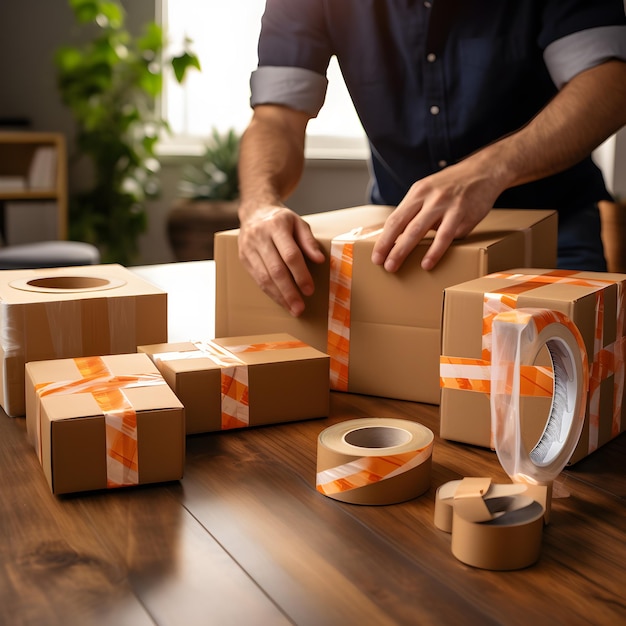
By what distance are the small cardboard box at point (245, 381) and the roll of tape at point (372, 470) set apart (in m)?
0.17

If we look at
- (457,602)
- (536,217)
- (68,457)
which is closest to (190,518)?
(68,457)

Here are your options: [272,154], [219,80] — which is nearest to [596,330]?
[272,154]

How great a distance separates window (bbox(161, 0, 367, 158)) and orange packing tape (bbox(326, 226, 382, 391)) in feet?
12.5

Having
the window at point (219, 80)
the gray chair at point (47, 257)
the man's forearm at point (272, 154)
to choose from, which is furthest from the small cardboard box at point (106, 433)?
the window at point (219, 80)

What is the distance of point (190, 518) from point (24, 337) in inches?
16.2

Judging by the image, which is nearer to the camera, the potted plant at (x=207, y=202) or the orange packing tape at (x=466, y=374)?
the orange packing tape at (x=466, y=374)

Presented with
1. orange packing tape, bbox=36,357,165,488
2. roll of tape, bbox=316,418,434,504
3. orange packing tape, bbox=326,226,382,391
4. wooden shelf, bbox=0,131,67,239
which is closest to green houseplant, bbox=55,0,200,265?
wooden shelf, bbox=0,131,67,239

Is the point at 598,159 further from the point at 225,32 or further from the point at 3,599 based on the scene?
the point at 3,599

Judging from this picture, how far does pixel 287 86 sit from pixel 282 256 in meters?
0.64

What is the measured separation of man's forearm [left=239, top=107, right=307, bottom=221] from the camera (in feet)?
4.93

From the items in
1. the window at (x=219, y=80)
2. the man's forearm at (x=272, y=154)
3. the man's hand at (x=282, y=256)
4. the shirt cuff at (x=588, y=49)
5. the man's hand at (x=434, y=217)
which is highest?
the window at (x=219, y=80)

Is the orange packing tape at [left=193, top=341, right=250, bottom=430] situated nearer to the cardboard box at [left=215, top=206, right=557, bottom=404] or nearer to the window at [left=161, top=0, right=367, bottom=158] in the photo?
the cardboard box at [left=215, top=206, right=557, bottom=404]

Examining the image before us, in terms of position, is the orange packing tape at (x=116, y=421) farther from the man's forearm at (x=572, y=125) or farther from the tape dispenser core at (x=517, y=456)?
the man's forearm at (x=572, y=125)

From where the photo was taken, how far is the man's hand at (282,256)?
1125 millimetres
